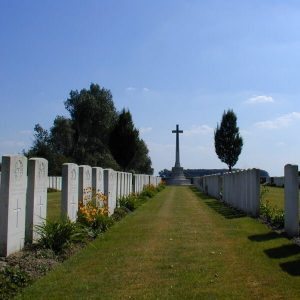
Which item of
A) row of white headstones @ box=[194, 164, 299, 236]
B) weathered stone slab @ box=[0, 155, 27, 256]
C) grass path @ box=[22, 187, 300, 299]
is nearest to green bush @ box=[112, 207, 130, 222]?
grass path @ box=[22, 187, 300, 299]

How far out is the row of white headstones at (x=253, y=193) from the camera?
12.0 metres

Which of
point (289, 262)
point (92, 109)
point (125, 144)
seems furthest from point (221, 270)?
point (92, 109)

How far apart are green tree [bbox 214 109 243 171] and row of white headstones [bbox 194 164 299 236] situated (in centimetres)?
4030

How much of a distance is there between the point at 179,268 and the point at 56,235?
291 cm

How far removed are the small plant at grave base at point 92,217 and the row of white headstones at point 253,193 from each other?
14.5ft

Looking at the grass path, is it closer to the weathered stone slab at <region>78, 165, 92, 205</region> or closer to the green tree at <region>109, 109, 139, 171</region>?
the weathered stone slab at <region>78, 165, 92, 205</region>

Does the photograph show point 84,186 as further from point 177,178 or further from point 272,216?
point 177,178

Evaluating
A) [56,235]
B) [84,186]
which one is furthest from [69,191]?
[56,235]

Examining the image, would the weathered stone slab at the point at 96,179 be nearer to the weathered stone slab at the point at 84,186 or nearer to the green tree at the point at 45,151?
the weathered stone slab at the point at 84,186

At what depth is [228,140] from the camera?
71.7 m

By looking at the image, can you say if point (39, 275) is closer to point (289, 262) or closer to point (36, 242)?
point (36, 242)

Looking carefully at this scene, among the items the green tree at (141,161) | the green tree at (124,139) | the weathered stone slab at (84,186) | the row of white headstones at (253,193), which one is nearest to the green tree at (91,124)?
the green tree at (124,139)

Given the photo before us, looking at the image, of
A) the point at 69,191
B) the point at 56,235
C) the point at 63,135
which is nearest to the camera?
the point at 56,235

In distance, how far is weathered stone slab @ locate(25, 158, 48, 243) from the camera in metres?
10.2
